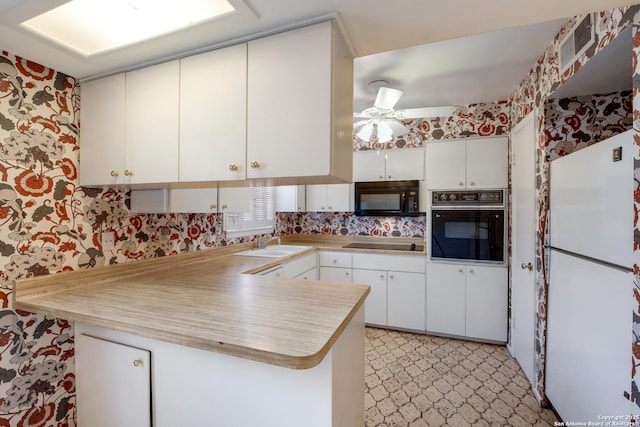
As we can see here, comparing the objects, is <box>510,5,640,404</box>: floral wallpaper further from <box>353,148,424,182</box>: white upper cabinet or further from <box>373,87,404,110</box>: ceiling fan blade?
<box>353,148,424,182</box>: white upper cabinet

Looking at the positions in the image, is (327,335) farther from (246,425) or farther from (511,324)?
(511,324)

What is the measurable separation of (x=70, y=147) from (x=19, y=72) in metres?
0.39

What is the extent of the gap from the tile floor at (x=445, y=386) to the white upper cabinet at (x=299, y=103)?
1744 millimetres

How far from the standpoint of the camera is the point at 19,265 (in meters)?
1.37

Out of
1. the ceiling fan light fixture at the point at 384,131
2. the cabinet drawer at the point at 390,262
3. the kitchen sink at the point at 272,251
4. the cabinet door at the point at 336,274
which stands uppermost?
the ceiling fan light fixture at the point at 384,131

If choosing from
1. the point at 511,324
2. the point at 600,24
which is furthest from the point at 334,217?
the point at 600,24

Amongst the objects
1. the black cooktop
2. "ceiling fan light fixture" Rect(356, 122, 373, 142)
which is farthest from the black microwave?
"ceiling fan light fixture" Rect(356, 122, 373, 142)

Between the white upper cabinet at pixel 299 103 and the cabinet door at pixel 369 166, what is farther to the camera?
the cabinet door at pixel 369 166

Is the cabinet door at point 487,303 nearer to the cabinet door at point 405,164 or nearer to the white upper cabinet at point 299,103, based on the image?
the cabinet door at point 405,164

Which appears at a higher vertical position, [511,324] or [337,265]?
[337,265]

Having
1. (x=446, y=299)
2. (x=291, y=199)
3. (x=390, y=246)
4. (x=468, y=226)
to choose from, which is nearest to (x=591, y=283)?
(x=468, y=226)

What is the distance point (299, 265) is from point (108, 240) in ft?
5.45

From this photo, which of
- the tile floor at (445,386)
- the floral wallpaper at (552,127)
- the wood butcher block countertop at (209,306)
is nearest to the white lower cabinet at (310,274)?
the tile floor at (445,386)

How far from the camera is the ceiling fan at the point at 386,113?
227 centimetres
